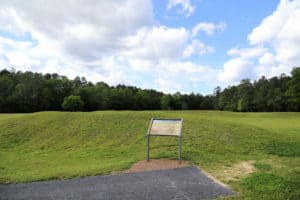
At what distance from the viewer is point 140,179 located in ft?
24.3

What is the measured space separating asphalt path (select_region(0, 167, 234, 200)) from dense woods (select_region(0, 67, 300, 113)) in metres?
51.8

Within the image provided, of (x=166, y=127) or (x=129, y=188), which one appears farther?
(x=166, y=127)

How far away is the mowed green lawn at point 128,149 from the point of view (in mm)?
7852

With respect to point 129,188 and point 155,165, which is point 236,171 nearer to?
point 155,165

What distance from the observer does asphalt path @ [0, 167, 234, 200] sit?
20.6 feet

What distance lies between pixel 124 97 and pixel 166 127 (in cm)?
6432

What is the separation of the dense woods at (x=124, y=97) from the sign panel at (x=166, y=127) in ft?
162

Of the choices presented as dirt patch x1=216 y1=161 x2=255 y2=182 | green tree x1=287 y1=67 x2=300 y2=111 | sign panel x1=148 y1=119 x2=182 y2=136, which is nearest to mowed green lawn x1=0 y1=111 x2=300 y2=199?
dirt patch x1=216 y1=161 x2=255 y2=182

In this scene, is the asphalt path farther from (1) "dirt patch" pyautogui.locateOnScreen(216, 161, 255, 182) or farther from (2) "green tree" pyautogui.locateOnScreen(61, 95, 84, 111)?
(2) "green tree" pyautogui.locateOnScreen(61, 95, 84, 111)

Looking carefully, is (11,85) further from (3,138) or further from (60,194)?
(60,194)

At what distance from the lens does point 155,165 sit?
895 cm

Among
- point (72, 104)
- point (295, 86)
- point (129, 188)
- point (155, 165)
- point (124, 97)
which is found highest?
point (295, 86)

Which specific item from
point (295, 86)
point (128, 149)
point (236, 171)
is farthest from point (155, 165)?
point (295, 86)

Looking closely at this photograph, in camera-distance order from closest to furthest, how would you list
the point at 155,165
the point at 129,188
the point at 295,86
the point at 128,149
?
1. the point at 129,188
2. the point at 155,165
3. the point at 128,149
4. the point at 295,86
